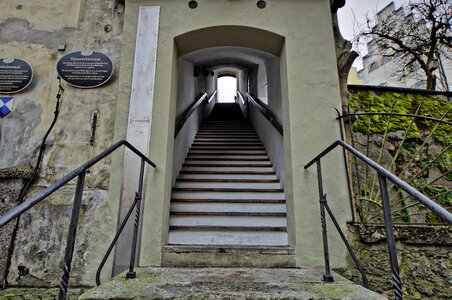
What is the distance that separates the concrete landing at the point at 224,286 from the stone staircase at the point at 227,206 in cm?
45

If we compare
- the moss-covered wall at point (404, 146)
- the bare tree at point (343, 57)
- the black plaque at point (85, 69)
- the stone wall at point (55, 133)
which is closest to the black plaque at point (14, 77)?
the stone wall at point (55, 133)

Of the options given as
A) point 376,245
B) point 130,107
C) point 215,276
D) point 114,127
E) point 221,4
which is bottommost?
point 215,276

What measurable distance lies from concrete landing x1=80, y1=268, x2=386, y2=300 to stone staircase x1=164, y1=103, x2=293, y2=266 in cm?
45

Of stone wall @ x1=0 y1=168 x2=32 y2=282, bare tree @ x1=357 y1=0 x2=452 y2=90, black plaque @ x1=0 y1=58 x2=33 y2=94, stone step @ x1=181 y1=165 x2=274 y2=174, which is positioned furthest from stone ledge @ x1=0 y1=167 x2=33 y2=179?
bare tree @ x1=357 y1=0 x2=452 y2=90

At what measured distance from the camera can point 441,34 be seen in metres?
6.16

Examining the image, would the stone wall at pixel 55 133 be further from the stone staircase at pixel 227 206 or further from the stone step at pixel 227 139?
the stone step at pixel 227 139

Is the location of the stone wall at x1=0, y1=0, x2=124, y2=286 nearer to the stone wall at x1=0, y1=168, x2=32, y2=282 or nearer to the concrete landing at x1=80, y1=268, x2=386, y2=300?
the stone wall at x1=0, y1=168, x2=32, y2=282

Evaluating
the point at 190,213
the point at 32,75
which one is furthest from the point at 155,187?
the point at 32,75

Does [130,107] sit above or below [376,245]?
above

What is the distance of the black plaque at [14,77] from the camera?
103 inches

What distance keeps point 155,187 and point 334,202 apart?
1.53m

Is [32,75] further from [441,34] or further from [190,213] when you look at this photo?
[441,34]

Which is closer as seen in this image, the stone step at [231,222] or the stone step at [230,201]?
the stone step at [231,222]

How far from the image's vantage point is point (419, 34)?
21.4 ft
